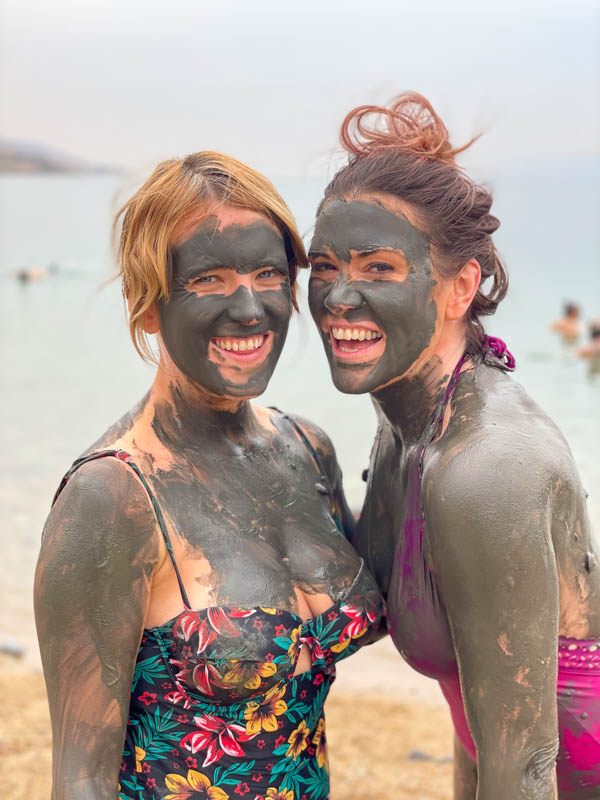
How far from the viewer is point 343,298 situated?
290cm

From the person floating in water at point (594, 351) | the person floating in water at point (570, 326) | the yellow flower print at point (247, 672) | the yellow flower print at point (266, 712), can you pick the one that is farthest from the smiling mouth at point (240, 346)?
the person floating in water at point (570, 326)

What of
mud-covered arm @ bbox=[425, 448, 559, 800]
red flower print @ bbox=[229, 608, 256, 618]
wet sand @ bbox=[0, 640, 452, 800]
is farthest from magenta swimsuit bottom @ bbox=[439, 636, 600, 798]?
wet sand @ bbox=[0, 640, 452, 800]

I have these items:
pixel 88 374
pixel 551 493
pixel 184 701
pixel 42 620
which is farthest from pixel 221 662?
pixel 88 374

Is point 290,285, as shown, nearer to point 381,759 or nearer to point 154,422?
point 154,422

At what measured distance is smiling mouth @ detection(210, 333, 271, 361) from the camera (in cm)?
286

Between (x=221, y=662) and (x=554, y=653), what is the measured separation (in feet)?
2.88

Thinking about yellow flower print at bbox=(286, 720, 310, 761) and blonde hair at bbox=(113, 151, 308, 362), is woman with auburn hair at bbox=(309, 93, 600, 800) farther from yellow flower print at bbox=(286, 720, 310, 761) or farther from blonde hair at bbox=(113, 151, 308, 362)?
yellow flower print at bbox=(286, 720, 310, 761)

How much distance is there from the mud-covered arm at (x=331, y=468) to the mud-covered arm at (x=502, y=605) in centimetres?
81

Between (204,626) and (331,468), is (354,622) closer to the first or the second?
(204,626)

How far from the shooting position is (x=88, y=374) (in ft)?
75.4

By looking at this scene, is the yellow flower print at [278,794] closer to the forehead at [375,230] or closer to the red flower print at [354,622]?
the red flower print at [354,622]

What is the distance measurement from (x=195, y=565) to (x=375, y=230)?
3.54 feet

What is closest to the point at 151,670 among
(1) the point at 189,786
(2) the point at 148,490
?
(1) the point at 189,786

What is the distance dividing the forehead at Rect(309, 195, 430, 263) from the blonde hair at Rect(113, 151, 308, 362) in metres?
0.17
